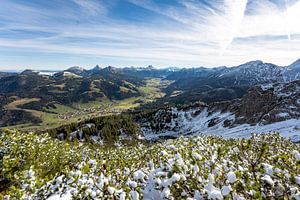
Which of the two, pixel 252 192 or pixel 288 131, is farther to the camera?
pixel 288 131

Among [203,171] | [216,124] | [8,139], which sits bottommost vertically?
[216,124]

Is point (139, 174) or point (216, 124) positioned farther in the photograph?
point (216, 124)

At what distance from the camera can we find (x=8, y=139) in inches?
1499

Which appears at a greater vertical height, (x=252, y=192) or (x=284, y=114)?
(x=252, y=192)

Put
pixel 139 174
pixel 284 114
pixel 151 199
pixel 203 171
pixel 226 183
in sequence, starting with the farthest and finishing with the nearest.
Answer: pixel 284 114 < pixel 151 199 < pixel 139 174 < pixel 203 171 < pixel 226 183

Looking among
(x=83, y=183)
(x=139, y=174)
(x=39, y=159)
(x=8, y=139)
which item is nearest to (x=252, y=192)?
(x=139, y=174)

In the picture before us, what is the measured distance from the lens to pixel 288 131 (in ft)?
344

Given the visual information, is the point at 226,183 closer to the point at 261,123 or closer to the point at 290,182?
the point at 290,182

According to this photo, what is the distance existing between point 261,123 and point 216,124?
144ft

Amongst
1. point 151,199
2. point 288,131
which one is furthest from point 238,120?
point 151,199

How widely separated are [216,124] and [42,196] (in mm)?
169741

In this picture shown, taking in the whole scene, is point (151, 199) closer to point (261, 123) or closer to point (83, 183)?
point (83, 183)

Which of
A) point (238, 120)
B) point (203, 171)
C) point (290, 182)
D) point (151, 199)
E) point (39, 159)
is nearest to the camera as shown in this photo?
point (290, 182)

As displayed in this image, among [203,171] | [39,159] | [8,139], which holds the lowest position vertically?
[39,159]
